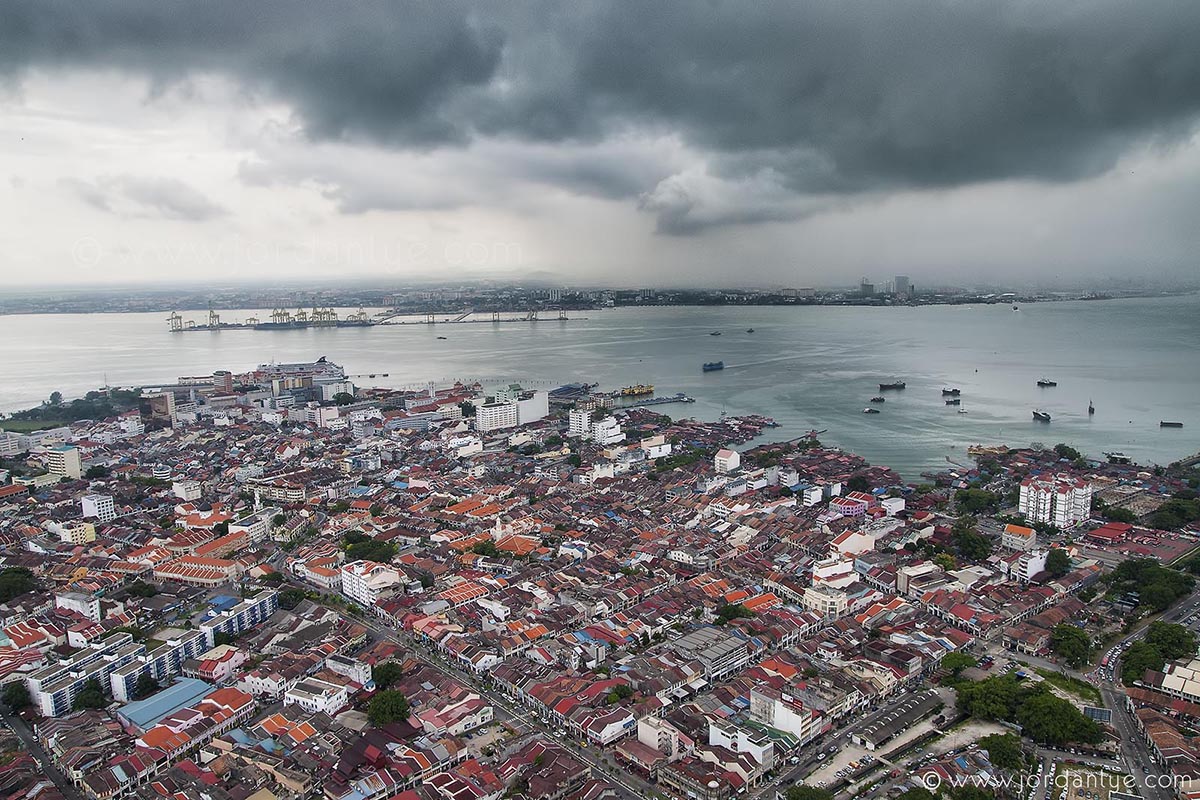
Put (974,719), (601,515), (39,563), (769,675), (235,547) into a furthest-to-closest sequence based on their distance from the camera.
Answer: (601,515) → (235,547) → (39,563) → (769,675) → (974,719)

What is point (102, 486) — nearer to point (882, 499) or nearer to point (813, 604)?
point (813, 604)

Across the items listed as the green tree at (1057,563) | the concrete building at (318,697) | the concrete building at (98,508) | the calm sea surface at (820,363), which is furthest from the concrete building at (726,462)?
the concrete building at (98,508)

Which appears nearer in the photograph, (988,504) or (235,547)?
(235,547)

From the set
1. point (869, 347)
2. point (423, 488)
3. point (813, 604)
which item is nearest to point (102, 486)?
point (423, 488)

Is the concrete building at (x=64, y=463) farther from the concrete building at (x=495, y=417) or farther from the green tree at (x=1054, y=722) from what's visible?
the green tree at (x=1054, y=722)

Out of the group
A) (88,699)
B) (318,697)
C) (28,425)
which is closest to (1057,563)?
(318,697)

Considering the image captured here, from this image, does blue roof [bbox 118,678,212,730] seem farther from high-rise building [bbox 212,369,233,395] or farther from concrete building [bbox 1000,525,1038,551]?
high-rise building [bbox 212,369,233,395]

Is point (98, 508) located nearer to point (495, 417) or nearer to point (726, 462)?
point (495, 417)
